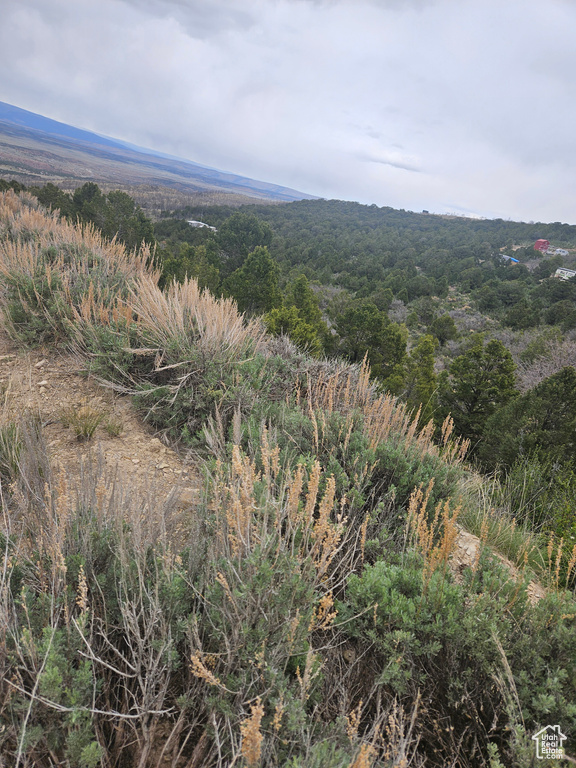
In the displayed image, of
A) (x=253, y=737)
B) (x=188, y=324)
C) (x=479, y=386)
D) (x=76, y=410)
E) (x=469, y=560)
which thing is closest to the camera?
(x=253, y=737)

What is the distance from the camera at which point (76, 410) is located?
3.41 m

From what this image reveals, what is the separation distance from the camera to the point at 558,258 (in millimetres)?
44156

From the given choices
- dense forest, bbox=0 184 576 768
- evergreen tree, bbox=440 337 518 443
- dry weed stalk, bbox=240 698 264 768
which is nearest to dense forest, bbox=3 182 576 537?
evergreen tree, bbox=440 337 518 443

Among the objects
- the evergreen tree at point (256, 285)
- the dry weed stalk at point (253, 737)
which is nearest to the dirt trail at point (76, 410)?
the dry weed stalk at point (253, 737)

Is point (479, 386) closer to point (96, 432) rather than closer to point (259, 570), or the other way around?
point (96, 432)

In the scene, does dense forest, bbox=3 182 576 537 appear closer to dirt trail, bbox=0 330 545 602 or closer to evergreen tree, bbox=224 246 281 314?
evergreen tree, bbox=224 246 281 314

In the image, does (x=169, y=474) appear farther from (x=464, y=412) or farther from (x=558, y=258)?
(x=558, y=258)

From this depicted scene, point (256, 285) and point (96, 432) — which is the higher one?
point (256, 285)

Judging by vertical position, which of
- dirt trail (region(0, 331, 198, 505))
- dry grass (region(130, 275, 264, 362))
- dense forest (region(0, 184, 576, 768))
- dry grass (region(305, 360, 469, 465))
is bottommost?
dirt trail (region(0, 331, 198, 505))

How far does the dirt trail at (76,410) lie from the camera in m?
2.82

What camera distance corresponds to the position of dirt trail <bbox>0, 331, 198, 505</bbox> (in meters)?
2.82

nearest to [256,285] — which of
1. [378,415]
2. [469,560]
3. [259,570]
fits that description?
[378,415]

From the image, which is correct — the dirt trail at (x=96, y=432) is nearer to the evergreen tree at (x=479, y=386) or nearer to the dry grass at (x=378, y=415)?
the dry grass at (x=378, y=415)

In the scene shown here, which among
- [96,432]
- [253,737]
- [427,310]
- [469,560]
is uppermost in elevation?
A: [427,310]
